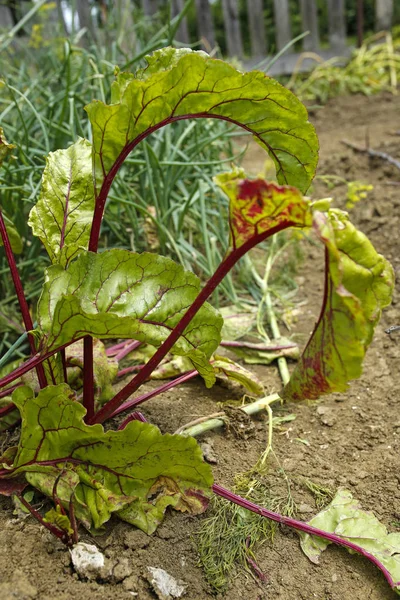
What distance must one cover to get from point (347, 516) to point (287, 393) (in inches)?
11.7

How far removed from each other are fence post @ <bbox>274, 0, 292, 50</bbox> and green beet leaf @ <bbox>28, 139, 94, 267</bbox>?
4.60 meters

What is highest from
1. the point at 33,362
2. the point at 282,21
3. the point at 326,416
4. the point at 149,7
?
the point at 149,7

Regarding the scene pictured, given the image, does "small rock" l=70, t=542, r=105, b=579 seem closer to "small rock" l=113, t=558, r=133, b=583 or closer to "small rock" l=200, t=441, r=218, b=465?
"small rock" l=113, t=558, r=133, b=583

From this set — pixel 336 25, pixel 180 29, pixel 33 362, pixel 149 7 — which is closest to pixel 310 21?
pixel 336 25

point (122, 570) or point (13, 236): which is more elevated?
point (13, 236)

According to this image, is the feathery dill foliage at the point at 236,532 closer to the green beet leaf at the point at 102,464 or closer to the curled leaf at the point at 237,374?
the green beet leaf at the point at 102,464

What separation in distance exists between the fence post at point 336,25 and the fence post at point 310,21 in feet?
0.45

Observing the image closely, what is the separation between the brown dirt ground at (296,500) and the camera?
0.94 metres

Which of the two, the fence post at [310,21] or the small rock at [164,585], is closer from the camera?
the small rock at [164,585]

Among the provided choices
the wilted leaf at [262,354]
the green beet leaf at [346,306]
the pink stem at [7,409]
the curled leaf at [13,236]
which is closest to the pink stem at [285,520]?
the green beet leaf at [346,306]

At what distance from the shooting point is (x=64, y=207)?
3.75 ft

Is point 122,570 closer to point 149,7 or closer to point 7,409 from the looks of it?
point 7,409

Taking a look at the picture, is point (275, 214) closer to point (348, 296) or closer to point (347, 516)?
point (348, 296)

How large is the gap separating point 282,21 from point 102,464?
16.6 feet
